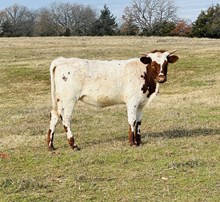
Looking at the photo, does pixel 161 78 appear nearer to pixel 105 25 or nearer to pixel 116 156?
pixel 116 156

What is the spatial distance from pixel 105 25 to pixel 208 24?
2040cm

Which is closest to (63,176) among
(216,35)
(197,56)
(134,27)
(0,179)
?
(0,179)

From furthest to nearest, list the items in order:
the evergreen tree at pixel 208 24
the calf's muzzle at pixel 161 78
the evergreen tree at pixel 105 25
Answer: the evergreen tree at pixel 105 25 → the evergreen tree at pixel 208 24 → the calf's muzzle at pixel 161 78

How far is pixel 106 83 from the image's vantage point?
10141mm

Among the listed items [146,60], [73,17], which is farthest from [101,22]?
[146,60]

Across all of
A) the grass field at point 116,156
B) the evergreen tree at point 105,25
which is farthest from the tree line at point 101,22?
the grass field at point 116,156

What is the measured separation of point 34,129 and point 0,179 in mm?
4723

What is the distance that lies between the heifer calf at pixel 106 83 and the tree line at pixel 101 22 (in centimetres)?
5954

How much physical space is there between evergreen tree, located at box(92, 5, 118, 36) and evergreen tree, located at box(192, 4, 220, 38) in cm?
1700

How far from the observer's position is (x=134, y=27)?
91938mm

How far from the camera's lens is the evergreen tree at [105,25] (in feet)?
272

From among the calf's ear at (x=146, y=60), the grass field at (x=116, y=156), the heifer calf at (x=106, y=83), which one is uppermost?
the calf's ear at (x=146, y=60)

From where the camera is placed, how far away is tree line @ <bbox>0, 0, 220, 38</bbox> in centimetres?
7100

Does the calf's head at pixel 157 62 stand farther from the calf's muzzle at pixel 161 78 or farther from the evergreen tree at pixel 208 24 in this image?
the evergreen tree at pixel 208 24
